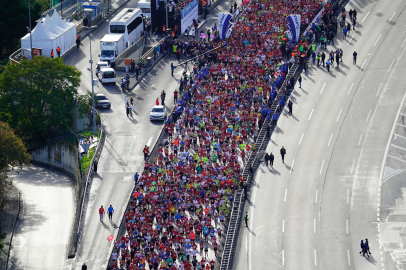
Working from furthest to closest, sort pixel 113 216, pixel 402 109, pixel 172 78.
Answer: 1. pixel 172 78
2. pixel 402 109
3. pixel 113 216

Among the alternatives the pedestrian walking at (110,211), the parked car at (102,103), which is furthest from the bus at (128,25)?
the pedestrian walking at (110,211)

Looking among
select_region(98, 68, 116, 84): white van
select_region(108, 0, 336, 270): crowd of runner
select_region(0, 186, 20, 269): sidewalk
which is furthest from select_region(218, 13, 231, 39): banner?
select_region(0, 186, 20, 269): sidewalk

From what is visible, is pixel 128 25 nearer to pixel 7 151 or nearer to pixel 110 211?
pixel 7 151

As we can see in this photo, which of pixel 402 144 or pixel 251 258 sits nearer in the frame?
pixel 251 258

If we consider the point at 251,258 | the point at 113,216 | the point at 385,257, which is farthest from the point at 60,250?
the point at 385,257

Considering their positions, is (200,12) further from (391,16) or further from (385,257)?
(385,257)

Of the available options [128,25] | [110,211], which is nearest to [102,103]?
[128,25]
